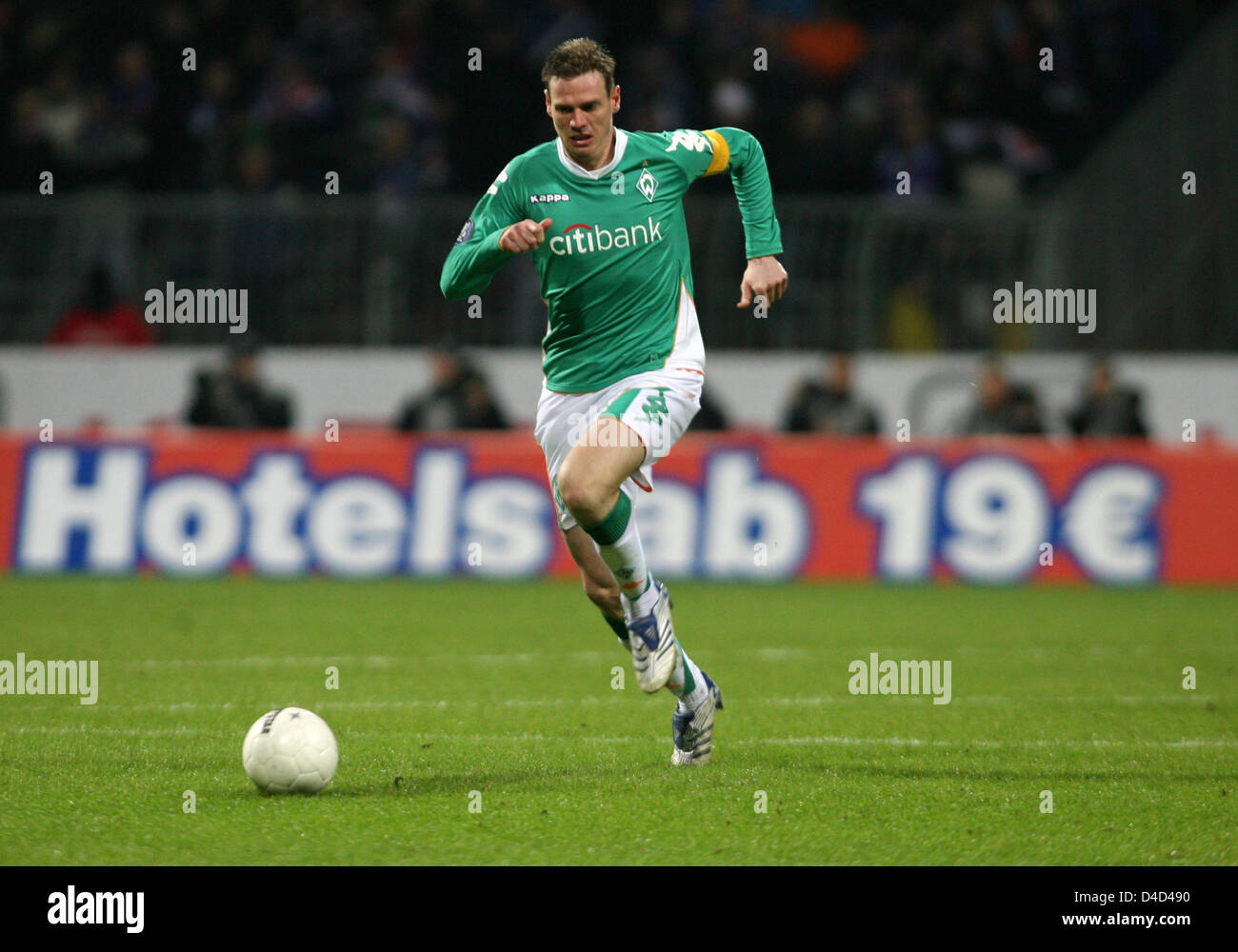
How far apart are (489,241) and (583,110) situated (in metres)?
0.64

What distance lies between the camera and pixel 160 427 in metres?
16.8

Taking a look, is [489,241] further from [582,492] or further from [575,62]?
[582,492]

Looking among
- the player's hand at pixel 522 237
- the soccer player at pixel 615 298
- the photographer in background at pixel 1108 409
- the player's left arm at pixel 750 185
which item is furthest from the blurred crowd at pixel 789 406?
the player's hand at pixel 522 237

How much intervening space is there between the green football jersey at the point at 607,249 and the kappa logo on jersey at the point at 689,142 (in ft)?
0.06

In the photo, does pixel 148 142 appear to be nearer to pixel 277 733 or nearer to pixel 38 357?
pixel 38 357

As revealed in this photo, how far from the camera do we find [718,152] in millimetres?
7270

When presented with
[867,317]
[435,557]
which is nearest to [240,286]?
[435,557]

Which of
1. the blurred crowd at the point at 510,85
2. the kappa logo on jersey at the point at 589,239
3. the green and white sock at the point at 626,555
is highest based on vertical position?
the blurred crowd at the point at 510,85

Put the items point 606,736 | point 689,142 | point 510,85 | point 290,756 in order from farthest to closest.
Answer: point 510,85
point 606,736
point 689,142
point 290,756

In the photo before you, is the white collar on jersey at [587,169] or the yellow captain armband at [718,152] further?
the yellow captain armband at [718,152]

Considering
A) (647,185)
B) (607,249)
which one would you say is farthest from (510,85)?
(607,249)

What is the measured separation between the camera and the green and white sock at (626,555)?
647 centimetres

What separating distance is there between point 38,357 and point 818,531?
313 inches

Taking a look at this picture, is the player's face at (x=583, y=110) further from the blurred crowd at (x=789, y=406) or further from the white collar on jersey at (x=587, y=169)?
the blurred crowd at (x=789, y=406)
